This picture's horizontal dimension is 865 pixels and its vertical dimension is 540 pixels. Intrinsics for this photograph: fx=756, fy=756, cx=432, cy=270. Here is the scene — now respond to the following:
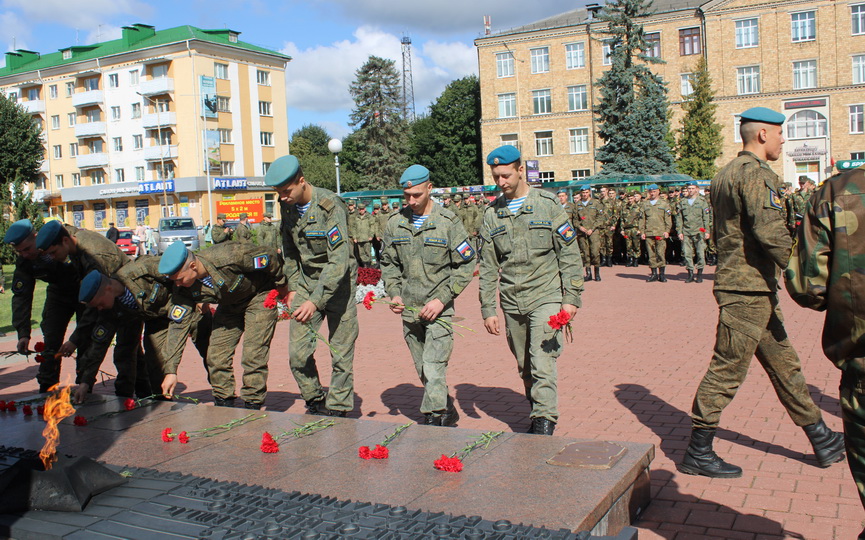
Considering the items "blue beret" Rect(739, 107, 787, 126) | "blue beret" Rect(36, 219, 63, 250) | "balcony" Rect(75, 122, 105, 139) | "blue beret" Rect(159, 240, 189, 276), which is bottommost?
"blue beret" Rect(159, 240, 189, 276)

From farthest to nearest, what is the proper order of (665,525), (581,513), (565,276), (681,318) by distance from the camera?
1. (681,318)
2. (565,276)
3. (665,525)
4. (581,513)

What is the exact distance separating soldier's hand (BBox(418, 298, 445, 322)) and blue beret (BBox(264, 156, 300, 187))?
1395mm

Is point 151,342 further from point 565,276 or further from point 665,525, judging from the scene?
point 665,525

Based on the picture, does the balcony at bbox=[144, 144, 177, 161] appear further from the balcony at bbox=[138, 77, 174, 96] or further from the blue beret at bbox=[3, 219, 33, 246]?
the blue beret at bbox=[3, 219, 33, 246]

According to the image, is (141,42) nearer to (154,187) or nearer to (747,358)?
(154,187)

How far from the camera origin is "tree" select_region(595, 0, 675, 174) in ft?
128

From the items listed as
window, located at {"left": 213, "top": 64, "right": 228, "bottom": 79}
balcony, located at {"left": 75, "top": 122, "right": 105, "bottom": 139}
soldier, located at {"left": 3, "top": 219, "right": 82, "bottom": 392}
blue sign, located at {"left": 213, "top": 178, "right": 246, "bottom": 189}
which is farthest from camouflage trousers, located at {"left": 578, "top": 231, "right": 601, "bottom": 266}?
balcony, located at {"left": 75, "top": 122, "right": 105, "bottom": 139}

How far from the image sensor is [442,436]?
4660 mm

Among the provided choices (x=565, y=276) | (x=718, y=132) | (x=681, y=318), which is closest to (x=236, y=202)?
(x=718, y=132)

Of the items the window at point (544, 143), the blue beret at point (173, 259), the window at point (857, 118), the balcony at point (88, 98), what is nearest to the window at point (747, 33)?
the window at point (857, 118)

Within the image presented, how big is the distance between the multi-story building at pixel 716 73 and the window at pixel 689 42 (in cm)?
6

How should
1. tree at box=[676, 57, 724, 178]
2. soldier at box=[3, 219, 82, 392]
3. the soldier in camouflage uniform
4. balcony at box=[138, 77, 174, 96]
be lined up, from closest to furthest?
the soldier in camouflage uniform → soldier at box=[3, 219, 82, 392] → tree at box=[676, 57, 724, 178] → balcony at box=[138, 77, 174, 96]

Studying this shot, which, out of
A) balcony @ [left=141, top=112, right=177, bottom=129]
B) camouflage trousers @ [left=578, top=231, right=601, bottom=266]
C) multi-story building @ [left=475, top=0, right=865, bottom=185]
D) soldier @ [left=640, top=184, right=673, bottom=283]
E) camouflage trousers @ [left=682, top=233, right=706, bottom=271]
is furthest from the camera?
balcony @ [left=141, top=112, right=177, bottom=129]

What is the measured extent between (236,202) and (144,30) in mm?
25478
